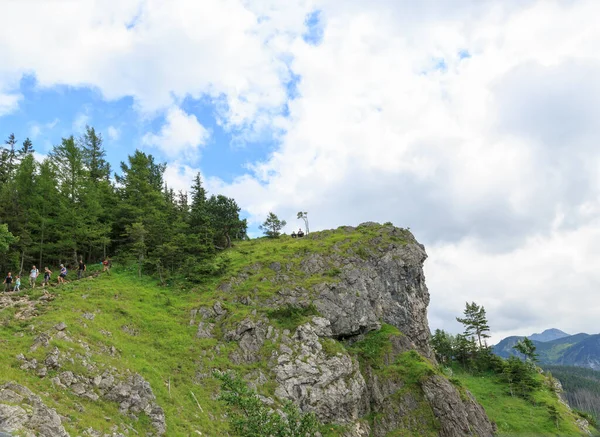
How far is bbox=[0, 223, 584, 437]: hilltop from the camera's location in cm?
2366

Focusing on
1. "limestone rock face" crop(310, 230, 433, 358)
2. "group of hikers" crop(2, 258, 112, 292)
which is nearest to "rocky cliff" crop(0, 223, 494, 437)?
"limestone rock face" crop(310, 230, 433, 358)

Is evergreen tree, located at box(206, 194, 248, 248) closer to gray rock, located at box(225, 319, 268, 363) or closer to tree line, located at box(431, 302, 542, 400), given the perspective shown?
gray rock, located at box(225, 319, 268, 363)

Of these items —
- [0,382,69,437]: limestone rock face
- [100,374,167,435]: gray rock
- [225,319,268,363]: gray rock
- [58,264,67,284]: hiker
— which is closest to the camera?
[0,382,69,437]: limestone rock face

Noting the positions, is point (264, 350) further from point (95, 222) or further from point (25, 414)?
point (95, 222)

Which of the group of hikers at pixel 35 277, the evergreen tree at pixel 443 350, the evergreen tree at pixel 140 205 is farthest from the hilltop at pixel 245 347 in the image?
the evergreen tree at pixel 443 350

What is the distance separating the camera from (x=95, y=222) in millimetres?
54125

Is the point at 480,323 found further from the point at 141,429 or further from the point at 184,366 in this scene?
the point at 141,429

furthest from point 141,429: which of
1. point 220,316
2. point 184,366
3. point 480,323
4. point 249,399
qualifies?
point 480,323

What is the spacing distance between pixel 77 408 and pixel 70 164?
43943 millimetres

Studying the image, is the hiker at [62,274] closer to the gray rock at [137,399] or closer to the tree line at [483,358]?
the gray rock at [137,399]

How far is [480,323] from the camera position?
8912 centimetres

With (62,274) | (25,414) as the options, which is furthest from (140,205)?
(25,414)

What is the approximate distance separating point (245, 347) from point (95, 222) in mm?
32277

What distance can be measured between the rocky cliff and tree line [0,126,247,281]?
20.4ft
